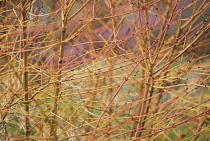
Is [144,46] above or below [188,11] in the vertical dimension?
below

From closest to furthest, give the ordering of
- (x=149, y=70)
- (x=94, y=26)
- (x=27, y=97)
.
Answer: (x=149, y=70)
(x=27, y=97)
(x=94, y=26)

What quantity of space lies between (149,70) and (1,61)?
2649mm

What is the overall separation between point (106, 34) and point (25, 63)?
2.76 metres

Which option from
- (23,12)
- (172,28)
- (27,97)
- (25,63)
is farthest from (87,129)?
(172,28)

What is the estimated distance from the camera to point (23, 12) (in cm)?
205

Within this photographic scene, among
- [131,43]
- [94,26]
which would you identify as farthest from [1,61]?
[131,43]

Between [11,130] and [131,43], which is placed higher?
[131,43]

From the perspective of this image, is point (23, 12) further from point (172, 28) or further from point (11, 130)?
point (172, 28)

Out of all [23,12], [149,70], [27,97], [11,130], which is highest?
[23,12]

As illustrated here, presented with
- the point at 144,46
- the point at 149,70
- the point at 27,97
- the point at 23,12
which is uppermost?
the point at 23,12

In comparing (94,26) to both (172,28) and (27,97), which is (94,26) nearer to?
(172,28)

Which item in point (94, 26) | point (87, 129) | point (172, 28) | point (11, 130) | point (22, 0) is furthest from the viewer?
point (94, 26)

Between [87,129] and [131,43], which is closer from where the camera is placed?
[87,129]

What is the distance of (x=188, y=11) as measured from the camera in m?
4.31
